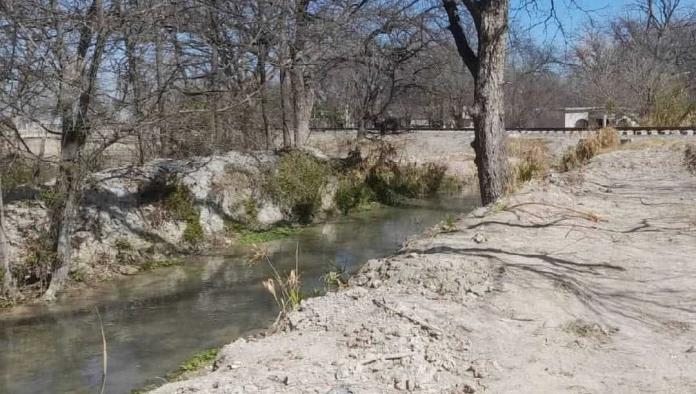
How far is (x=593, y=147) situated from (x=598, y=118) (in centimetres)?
1816

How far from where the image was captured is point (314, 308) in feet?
18.4

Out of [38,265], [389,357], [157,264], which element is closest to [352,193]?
[157,264]

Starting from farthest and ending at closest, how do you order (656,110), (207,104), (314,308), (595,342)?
(656,110)
(207,104)
(314,308)
(595,342)

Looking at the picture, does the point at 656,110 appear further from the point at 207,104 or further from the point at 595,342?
the point at 595,342

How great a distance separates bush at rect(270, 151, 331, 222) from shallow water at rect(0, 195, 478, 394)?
3.03m

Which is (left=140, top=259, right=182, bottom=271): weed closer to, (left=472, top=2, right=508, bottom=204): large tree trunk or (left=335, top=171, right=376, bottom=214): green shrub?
(left=472, top=2, right=508, bottom=204): large tree trunk

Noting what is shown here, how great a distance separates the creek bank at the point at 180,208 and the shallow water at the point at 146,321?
74 cm

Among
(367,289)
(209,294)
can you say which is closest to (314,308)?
(367,289)

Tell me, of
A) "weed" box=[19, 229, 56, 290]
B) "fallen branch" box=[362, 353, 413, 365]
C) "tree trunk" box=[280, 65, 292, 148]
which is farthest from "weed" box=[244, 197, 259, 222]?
"fallen branch" box=[362, 353, 413, 365]

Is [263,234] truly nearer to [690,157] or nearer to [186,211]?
[186,211]

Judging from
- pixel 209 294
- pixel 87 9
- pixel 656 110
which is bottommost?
pixel 209 294

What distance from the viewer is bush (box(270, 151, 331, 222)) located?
55.7 ft

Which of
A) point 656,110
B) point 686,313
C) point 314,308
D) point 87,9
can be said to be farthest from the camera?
point 656,110

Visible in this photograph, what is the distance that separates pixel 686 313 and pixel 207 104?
32.8 ft
